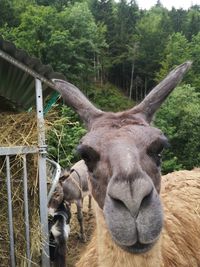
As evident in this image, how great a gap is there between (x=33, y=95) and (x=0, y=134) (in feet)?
2.65

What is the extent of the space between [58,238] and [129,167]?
4577 millimetres

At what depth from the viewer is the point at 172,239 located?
461 centimetres

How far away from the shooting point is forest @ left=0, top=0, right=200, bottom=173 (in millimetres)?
36844

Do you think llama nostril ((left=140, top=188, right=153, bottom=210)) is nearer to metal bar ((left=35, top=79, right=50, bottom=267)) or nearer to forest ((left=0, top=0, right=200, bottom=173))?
metal bar ((left=35, top=79, right=50, bottom=267))

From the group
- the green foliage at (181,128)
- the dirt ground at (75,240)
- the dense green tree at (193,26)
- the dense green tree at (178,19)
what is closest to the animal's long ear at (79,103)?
the dirt ground at (75,240)

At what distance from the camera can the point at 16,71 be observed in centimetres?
547

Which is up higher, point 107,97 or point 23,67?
point 107,97

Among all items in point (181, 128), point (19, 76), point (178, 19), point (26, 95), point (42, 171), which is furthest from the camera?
point (178, 19)

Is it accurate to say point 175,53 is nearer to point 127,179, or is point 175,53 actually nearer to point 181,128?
point 181,128

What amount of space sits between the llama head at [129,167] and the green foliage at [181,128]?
2908 centimetres

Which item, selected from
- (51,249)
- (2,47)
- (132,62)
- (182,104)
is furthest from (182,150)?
(132,62)

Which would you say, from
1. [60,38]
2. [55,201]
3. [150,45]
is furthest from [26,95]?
[150,45]

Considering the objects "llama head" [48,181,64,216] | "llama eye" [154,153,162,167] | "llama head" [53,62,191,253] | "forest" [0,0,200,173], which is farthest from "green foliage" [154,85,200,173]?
"llama eye" [154,153,162,167]

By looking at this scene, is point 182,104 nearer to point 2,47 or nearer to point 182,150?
point 182,150
